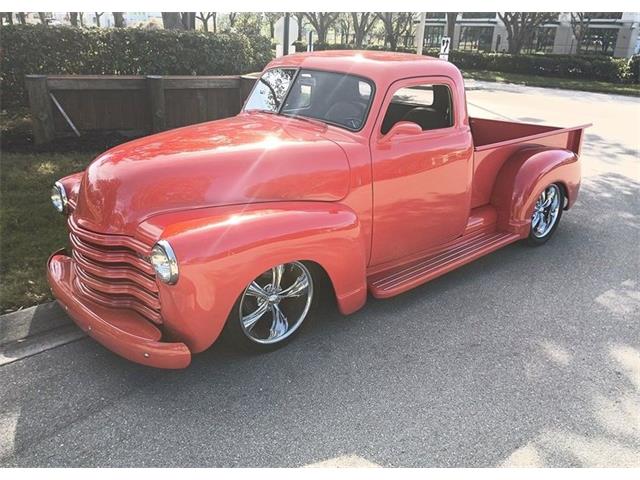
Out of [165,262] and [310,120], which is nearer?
[165,262]

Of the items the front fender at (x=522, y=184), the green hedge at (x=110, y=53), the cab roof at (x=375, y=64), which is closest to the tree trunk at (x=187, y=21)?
the green hedge at (x=110, y=53)

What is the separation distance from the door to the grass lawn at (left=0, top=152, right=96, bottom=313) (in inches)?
99.4

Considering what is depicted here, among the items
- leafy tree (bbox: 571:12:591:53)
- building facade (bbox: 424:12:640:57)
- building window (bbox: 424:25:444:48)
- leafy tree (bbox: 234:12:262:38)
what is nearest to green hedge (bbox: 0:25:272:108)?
leafy tree (bbox: 234:12:262:38)

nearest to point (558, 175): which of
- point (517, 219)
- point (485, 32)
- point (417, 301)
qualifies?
point (517, 219)

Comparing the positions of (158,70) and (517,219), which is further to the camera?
(158,70)

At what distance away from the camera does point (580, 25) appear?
37531 millimetres

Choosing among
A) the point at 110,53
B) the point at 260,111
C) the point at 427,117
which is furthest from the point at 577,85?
the point at 260,111

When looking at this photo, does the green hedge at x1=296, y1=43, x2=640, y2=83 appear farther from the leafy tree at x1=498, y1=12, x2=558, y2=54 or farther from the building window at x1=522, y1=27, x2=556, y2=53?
the building window at x1=522, y1=27, x2=556, y2=53

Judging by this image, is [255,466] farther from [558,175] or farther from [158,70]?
[158,70]

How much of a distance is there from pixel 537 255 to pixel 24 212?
497 centimetres

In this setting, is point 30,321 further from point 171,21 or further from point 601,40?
point 601,40

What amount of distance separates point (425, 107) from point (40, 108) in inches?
218

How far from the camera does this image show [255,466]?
8.10ft

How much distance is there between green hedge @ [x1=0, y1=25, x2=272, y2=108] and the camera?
25.7 feet
